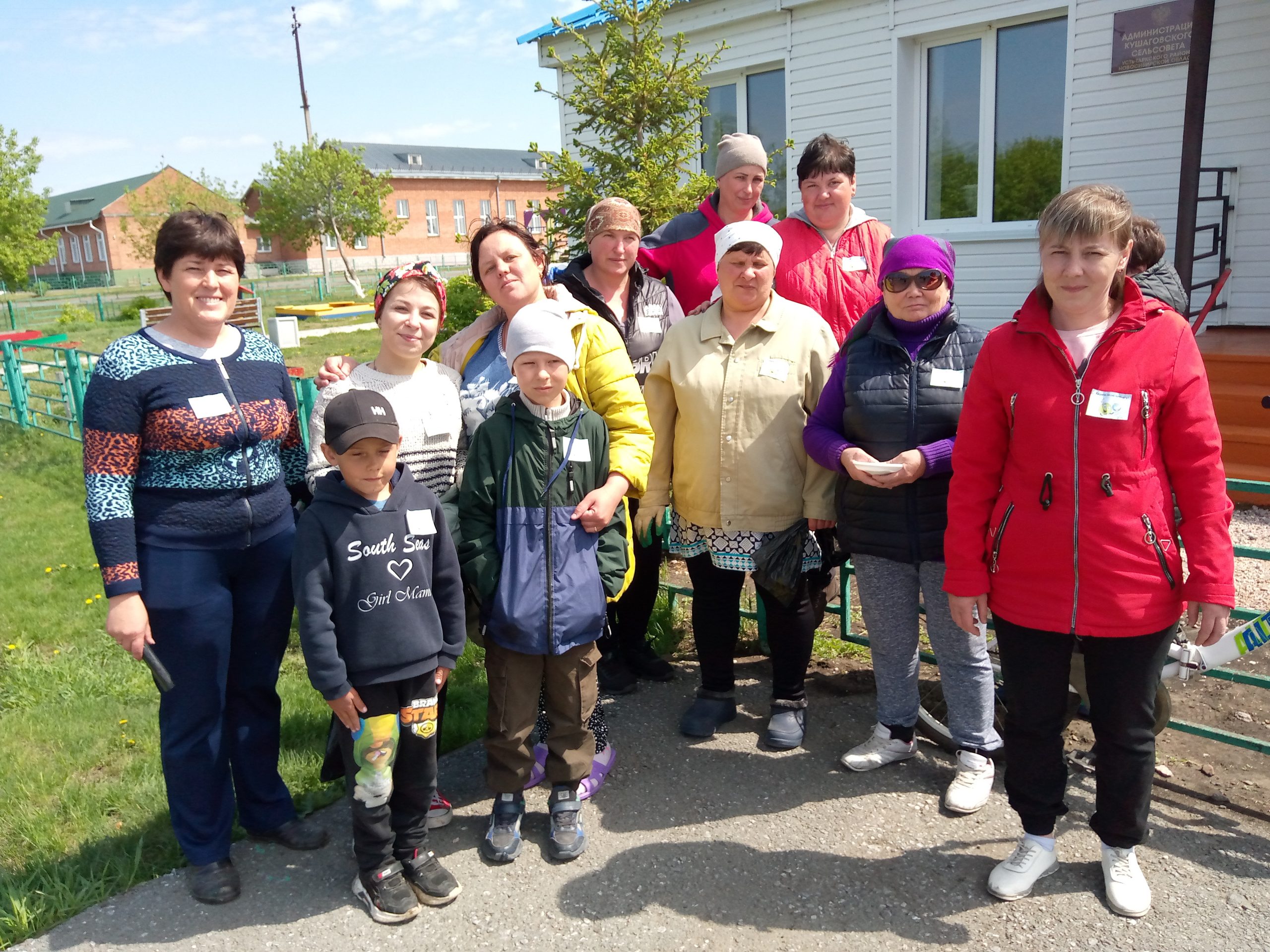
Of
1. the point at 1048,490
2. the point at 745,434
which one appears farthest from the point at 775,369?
the point at 1048,490

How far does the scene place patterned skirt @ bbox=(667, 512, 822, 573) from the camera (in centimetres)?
349

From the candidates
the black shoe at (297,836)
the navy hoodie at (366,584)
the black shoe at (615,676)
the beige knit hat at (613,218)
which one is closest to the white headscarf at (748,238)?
the beige knit hat at (613,218)

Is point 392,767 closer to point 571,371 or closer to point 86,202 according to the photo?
point 571,371

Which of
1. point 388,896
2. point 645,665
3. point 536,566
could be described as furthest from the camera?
point 645,665

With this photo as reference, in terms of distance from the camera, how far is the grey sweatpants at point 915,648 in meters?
3.19

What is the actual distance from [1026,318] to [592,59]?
4658mm

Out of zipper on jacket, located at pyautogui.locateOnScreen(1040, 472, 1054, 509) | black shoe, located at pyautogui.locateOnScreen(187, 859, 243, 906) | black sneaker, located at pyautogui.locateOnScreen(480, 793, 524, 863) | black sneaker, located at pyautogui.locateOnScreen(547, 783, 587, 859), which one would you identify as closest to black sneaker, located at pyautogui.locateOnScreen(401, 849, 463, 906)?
black sneaker, located at pyautogui.locateOnScreen(480, 793, 524, 863)

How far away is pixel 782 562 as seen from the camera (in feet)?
11.1

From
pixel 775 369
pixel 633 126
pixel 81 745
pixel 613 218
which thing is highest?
pixel 633 126

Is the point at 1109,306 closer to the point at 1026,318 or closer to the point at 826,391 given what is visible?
the point at 1026,318

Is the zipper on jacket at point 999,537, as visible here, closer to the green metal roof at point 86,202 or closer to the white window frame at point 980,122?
the white window frame at point 980,122

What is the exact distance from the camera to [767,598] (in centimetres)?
359

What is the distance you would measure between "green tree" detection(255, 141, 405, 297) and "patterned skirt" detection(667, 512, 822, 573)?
4169 cm

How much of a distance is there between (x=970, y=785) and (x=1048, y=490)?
1211mm
